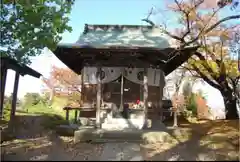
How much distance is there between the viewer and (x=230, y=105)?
51.7 ft

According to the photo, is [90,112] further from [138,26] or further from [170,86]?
[170,86]

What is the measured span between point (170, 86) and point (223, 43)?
13944 millimetres

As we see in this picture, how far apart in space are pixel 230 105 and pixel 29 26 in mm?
12014

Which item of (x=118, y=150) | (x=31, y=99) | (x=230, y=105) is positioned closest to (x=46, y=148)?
(x=118, y=150)

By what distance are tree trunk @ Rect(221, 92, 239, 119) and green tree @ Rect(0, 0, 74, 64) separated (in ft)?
34.0

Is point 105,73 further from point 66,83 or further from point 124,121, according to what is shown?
point 66,83

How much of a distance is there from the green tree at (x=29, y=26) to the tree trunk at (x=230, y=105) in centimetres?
1035

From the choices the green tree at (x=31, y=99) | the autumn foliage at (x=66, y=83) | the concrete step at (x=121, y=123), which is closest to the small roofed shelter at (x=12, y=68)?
the concrete step at (x=121, y=123)

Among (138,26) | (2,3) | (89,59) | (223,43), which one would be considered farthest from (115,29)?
(2,3)

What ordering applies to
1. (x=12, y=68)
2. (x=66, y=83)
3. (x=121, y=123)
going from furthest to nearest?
(x=66, y=83) < (x=121, y=123) < (x=12, y=68)

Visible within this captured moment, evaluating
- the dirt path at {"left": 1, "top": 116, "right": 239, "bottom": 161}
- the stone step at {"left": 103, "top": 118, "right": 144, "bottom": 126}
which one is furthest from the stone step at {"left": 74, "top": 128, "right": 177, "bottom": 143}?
the stone step at {"left": 103, "top": 118, "right": 144, "bottom": 126}

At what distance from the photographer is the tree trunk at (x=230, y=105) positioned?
51.1ft

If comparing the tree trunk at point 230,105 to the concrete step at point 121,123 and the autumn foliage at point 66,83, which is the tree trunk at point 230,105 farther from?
the autumn foliage at point 66,83

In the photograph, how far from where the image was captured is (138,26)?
16656 mm
